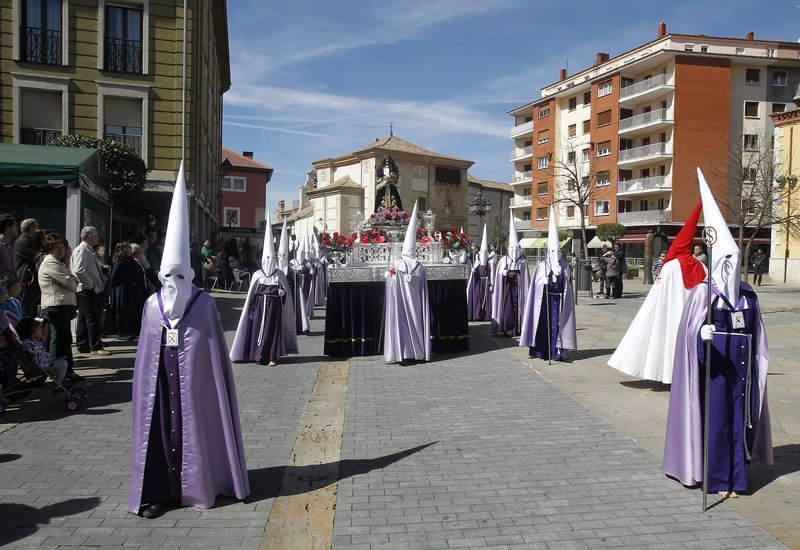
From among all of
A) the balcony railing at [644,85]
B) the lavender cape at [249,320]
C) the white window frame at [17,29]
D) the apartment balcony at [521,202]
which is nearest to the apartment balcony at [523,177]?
the apartment balcony at [521,202]

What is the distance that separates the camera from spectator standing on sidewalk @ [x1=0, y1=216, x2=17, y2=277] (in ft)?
26.6

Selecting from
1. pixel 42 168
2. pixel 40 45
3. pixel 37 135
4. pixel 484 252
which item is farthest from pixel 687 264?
pixel 40 45

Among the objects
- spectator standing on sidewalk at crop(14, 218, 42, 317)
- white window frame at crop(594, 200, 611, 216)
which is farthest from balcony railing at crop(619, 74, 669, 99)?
spectator standing on sidewalk at crop(14, 218, 42, 317)

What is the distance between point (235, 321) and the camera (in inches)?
568

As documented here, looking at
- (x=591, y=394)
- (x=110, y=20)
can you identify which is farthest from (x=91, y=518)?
(x=110, y=20)

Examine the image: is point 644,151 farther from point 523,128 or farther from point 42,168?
point 42,168

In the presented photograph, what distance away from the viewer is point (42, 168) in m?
10.2

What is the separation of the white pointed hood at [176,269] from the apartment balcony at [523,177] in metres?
59.3

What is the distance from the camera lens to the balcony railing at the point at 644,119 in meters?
47.1

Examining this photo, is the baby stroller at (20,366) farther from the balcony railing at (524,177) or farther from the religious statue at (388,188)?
the balcony railing at (524,177)

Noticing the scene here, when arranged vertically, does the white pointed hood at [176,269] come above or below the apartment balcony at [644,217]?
below

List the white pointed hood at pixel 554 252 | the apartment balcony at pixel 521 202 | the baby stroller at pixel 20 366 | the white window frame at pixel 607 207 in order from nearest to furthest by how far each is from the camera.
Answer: the baby stroller at pixel 20 366 → the white pointed hood at pixel 554 252 → the white window frame at pixel 607 207 → the apartment balcony at pixel 521 202

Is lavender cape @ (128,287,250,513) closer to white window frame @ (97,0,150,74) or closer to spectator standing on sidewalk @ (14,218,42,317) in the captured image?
spectator standing on sidewalk @ (14,218,42,317)

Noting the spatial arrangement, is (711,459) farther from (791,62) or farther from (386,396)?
(791,62)
